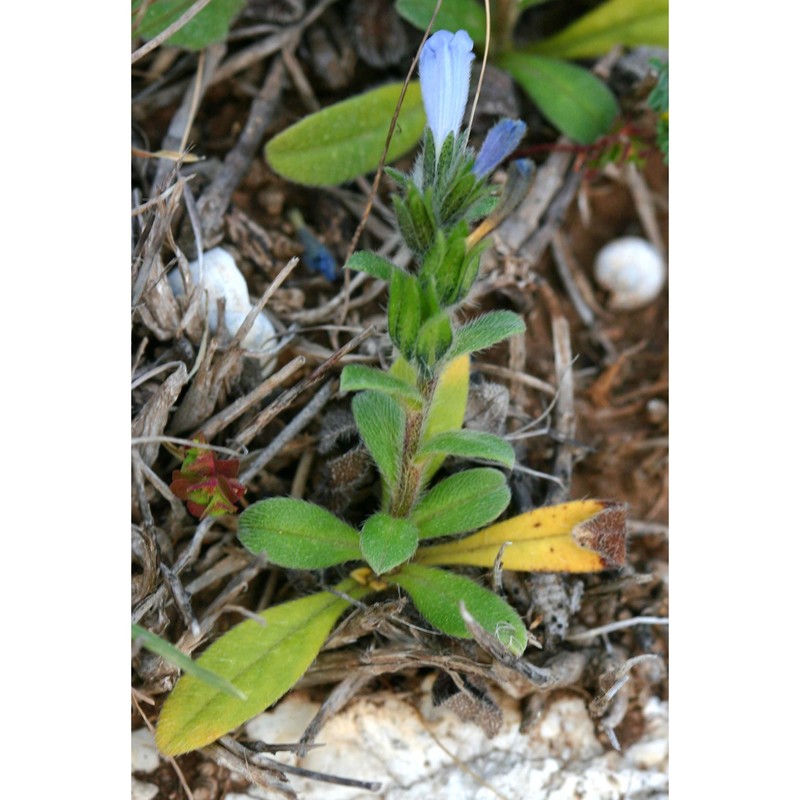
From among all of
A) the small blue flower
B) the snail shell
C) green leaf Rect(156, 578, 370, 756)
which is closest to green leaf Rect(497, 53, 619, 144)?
the snail shell

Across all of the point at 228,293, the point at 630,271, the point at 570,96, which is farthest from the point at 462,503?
the point at 570,96

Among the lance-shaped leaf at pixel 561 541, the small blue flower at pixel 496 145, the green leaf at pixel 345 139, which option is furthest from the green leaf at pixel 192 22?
the lance-shaped leaf at pixel 561 541

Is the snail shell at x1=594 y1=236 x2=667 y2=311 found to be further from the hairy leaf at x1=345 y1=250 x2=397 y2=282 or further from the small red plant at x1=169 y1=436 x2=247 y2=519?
the small red plant at x1=169 y1=436 x2=247 y2=519

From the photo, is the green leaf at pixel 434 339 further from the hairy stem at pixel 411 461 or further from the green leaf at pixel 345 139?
the green leaf at pixel 345 139

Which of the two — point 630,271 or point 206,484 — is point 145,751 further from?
point 630,271
